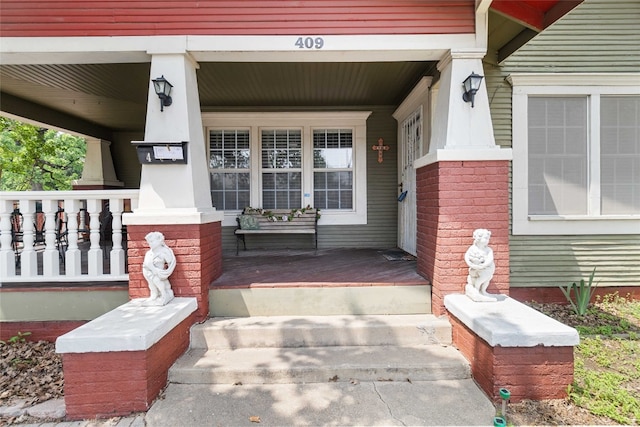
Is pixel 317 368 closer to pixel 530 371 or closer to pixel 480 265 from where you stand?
pixel 530 371

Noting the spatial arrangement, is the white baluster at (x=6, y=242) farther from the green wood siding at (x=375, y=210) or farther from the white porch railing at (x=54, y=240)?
the green wood siding at (x=375, y=210)

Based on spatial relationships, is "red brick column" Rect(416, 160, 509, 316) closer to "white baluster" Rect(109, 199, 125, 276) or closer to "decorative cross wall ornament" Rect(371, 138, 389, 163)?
"decorative cross wall ornament" Rect(371, 138, 389, 163)

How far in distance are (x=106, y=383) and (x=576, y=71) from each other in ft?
20.1

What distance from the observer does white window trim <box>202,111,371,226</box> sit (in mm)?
6004

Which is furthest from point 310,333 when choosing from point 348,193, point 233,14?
point 348,193

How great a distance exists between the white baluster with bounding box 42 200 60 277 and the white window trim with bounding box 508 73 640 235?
17.7ft

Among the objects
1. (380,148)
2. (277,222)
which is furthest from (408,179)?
(277,222)

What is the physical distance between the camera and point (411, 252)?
5.20 m

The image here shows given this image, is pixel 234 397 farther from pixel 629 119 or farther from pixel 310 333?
pixel 629 119

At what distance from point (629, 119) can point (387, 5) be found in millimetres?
3786

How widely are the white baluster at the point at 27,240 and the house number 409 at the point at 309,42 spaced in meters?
3.14

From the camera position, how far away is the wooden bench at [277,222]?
5734mm

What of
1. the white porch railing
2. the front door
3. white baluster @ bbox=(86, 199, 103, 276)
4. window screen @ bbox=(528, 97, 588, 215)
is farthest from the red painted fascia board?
white baluster @ bbox=(86, 199, 103, 276)

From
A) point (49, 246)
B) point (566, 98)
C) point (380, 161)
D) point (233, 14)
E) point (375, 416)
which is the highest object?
point (233, 14)
